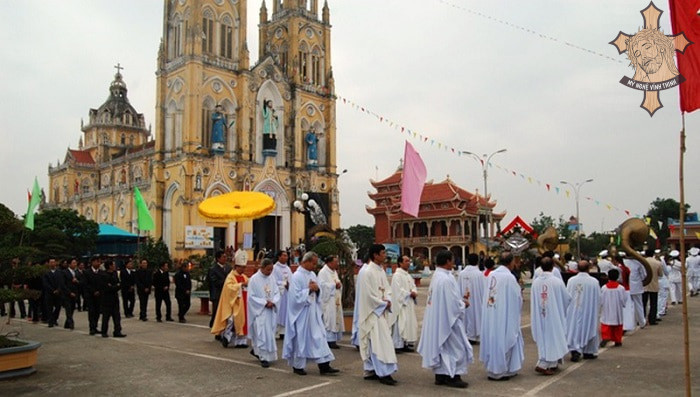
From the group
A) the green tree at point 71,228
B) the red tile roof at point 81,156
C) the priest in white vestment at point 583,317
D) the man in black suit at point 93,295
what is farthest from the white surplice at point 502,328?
the red tile roof at point 81,156

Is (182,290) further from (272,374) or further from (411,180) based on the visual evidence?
(272,374)

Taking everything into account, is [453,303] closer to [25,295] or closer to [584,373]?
[584,373]

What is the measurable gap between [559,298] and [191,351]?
585cm

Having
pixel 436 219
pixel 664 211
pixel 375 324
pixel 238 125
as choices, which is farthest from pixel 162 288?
pixel 664 211

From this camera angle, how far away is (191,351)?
976cm

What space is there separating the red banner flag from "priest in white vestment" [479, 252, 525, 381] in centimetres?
301

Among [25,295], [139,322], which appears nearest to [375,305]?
[25,295]

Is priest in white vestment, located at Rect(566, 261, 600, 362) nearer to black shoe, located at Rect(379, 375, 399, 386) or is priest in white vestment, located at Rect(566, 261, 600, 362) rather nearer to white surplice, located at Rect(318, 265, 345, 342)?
black shoe, located at Rect(379, 375, 399, 386)

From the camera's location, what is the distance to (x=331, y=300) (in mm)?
10438

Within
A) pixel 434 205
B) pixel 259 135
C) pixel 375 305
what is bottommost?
pixel 375 305

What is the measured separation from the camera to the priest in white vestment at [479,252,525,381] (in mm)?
7285

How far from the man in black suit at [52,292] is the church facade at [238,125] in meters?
18.4

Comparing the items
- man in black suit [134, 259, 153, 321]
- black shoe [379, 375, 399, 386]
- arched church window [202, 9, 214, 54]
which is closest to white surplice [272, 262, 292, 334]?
black shoe [379, 375, 399, 386]

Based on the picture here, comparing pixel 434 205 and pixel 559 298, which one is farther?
pixel 434 205
